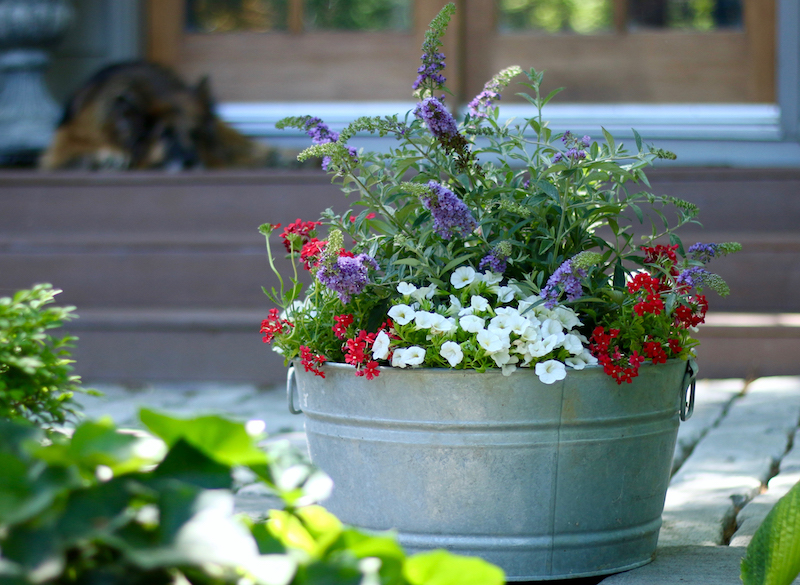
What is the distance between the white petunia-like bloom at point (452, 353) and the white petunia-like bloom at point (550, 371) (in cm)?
A: 11

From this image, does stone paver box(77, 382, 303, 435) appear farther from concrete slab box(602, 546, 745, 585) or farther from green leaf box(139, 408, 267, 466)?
green leaf box(139, 408, 267, 466)

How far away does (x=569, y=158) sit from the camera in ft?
4.41

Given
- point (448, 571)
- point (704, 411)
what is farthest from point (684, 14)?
point (448, 571)

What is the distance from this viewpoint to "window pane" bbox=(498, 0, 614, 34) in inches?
182

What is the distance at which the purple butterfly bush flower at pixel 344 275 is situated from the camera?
125cm

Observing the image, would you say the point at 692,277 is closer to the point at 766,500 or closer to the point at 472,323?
the point at 472,323

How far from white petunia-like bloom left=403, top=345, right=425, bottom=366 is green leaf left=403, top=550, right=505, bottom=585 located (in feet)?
2.03

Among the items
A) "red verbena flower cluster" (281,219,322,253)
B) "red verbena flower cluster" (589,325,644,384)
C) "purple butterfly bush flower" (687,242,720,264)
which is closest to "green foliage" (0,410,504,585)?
"red verbena flower cluster" (589,325,644,384)

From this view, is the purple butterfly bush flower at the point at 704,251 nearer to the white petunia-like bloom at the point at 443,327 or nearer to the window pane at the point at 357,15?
the white petunia-like bloom at the point at 443,327

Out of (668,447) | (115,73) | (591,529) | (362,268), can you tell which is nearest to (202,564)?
(362,268)

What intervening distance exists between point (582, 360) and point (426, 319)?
0.24 metres

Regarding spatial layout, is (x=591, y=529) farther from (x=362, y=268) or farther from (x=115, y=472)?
(x=115, y=472)

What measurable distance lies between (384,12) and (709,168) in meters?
2.12

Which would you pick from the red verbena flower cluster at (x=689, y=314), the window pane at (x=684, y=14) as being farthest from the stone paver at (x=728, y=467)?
the window pane at (x=684, y=14)
